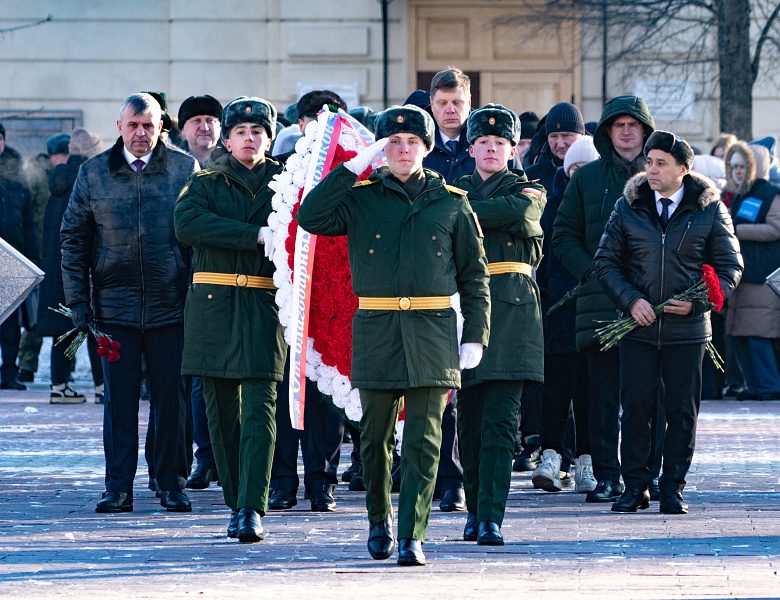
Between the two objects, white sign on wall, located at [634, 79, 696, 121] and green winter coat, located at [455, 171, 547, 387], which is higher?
white sign on wall, located at [634, 79, 696, 121]

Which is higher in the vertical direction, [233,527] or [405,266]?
[405,266]

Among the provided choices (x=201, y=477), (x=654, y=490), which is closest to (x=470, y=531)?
(x=654, y=490)

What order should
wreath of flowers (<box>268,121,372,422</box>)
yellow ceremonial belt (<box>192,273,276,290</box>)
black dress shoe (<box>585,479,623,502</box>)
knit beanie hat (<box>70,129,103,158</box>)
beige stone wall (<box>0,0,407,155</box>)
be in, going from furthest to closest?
beige stone wall (<box>0,0,407,155</box>) → knit beanie hat (<box>70,129,103,158</box>) → black dress shoe (<box>585,479,623,502</box>) → wreath of flowers (<box>268,121,372,422</box>) → yellow ceremonial belt (<box>192,273,276,290</box>)

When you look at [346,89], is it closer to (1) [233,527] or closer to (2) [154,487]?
(2) [154,487]

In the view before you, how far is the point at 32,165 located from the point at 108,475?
24.5 feet

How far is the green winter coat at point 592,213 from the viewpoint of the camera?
852 centimetres

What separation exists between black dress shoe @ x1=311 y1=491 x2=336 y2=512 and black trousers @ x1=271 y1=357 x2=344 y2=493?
30 millimetres

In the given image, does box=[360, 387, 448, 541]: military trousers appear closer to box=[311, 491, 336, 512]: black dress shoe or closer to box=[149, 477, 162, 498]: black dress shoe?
box=[311, 491, 336, 512]: black dress shoe

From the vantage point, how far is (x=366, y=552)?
6645 mm

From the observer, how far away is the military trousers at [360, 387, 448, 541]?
6.33 metres

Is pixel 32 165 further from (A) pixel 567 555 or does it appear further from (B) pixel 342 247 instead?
(A) pixel 567 555

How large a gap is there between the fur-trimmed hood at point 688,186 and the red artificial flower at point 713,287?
1.34 feet

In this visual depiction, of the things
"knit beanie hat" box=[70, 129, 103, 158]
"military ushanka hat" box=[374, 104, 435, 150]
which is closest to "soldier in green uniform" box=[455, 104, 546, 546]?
"military ushanka hat" box=[374, 104, 435, 150]

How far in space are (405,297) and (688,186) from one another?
2.26 metres
